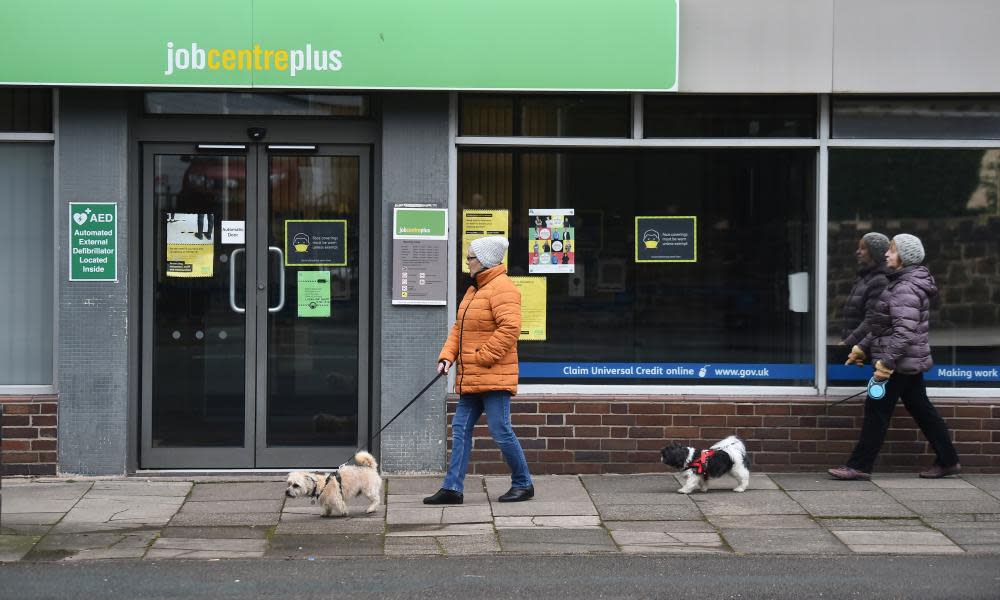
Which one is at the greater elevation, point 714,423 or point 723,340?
point 723,340

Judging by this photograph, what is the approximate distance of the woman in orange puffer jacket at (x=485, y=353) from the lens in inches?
326

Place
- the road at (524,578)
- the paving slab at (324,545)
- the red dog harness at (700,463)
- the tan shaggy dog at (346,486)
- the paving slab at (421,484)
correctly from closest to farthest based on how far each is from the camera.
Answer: the road at (524,578) → the paving slab at (324,545) → the tan shaggy dog at (346,486) → the red dog harness at (700,463) → the paving slab at (421,484)

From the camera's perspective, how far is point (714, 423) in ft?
32.0

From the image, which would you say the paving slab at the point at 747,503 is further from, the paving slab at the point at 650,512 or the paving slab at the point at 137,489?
the paving slab at the point at 137,489

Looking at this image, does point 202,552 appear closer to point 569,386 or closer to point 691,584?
point 691,584

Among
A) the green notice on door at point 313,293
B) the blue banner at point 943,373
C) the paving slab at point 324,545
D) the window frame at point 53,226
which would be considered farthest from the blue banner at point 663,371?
the window frame at point 53,226

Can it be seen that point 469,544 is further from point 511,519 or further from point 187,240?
point 187,240

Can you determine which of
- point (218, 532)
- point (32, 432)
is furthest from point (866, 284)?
point (32, 432)

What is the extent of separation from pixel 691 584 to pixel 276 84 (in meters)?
4.78

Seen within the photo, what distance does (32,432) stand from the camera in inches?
374

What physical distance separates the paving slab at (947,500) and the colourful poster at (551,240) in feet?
9.58

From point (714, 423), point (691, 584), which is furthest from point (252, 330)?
point (691, 584)

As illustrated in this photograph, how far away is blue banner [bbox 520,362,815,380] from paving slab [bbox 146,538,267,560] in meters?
2.98

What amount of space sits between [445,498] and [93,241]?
329 cm
